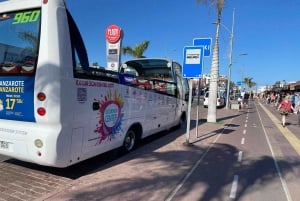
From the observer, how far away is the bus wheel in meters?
7.73

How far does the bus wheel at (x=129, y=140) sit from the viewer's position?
7.73 meters

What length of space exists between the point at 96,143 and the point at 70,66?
5.49ft

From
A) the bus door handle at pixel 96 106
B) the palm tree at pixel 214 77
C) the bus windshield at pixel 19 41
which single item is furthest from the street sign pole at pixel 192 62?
the palm tree at pixel 214 77

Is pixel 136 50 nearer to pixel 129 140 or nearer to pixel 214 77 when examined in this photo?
pixel 214 77

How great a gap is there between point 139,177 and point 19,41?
3.25m

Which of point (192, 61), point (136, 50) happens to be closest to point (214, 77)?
point (192, 61)

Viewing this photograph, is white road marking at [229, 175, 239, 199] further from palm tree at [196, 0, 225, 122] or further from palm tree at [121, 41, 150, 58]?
palm tree at [121, 41, 150, 58]

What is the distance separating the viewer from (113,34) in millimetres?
10242

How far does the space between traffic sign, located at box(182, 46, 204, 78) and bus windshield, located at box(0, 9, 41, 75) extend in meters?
4.93

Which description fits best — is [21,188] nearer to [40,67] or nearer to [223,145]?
[40,67]

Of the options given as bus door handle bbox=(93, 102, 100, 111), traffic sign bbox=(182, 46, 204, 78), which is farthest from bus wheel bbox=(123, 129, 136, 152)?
traffic sign bbox=(182, 46, 204, 78)

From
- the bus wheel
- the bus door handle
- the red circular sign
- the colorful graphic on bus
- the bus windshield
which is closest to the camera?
the bus windshield

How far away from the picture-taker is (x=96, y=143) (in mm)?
6129

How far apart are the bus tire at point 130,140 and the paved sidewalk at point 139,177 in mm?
170
